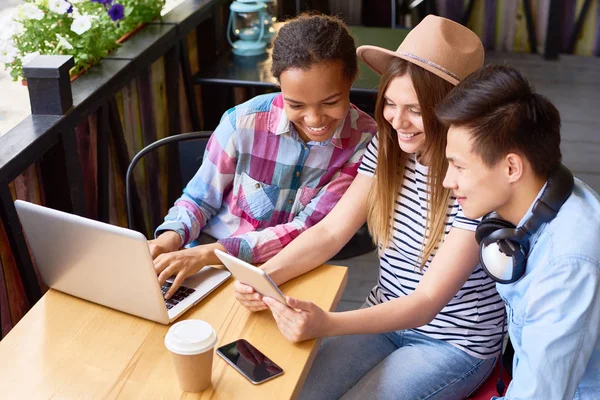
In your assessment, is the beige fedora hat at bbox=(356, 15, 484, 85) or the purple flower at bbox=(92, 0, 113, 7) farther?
the purple flower at bbox=(92, 0, 113, 7)

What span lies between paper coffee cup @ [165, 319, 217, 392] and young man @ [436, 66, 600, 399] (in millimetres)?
539

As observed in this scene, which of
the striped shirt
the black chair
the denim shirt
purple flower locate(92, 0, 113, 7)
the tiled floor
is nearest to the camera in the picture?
the denim shirt

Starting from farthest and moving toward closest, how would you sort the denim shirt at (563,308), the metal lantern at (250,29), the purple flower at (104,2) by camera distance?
the metal lantern at (250,29) < the purple flower at (104,2) < the denim shirt at (563,308)

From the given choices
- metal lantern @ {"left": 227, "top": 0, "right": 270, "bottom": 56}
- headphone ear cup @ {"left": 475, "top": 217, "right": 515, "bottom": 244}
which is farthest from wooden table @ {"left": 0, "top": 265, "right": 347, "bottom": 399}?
metal lantern @ {"left": 227, "top": 0, "right": 270, "bottom": 56}

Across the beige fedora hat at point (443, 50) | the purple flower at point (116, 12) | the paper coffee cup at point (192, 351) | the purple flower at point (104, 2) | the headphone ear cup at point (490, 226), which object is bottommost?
the paper coffee cup at point (192, 351)

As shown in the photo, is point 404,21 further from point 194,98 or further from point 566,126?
point 194,98

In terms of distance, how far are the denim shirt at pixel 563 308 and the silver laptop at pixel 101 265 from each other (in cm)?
70

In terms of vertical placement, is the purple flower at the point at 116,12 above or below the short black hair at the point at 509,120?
below

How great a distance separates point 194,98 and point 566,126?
232 centimetres

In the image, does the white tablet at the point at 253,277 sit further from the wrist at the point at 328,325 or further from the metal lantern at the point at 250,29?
the metal lantern at the point at 250,29

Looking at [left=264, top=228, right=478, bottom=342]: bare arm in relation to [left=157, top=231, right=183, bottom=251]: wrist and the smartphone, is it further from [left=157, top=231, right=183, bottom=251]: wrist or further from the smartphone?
[left=157, top=231, right=183, bottom=251]: wrist

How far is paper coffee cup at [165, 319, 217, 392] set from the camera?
135 centimetres

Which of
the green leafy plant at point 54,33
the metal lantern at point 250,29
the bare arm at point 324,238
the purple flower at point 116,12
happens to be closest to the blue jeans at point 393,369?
the bare arm at point 324,238

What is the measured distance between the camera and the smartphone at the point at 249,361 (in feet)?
4.76
